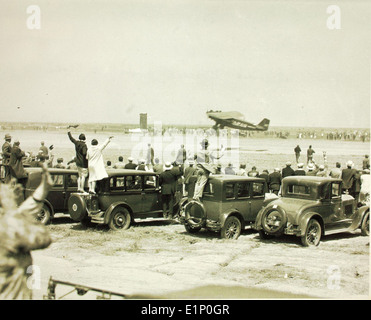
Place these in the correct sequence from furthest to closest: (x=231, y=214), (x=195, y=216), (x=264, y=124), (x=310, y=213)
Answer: (x=264, y=124) → (x=195, y=216) → (x=231, y=214) → (x=310, y=213)

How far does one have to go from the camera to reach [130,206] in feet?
39.4

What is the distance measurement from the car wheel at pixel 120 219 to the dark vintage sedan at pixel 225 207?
142cm

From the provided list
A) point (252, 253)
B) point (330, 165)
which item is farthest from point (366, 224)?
point (330, 165)

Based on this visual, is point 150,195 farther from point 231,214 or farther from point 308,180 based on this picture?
point 308,180

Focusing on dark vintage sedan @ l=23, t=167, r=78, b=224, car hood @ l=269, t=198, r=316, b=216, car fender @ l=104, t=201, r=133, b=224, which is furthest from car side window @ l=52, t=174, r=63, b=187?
car hood @ l=269, t=198, r=316, b=216

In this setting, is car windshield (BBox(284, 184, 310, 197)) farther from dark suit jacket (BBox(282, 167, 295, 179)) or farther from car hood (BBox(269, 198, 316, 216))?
dark suit jacket (BBox(282, 167, 295, 179))

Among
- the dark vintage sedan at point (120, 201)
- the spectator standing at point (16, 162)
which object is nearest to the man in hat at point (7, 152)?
the spectator standing at point (16, 162)

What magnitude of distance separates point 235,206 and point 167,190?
2212 mm

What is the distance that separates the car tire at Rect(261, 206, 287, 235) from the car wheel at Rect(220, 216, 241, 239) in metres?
0.84

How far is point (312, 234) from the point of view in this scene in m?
10.4

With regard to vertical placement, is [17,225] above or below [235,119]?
below

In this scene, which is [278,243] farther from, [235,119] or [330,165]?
[235,119]

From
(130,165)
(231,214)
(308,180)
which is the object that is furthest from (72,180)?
(308,180)
